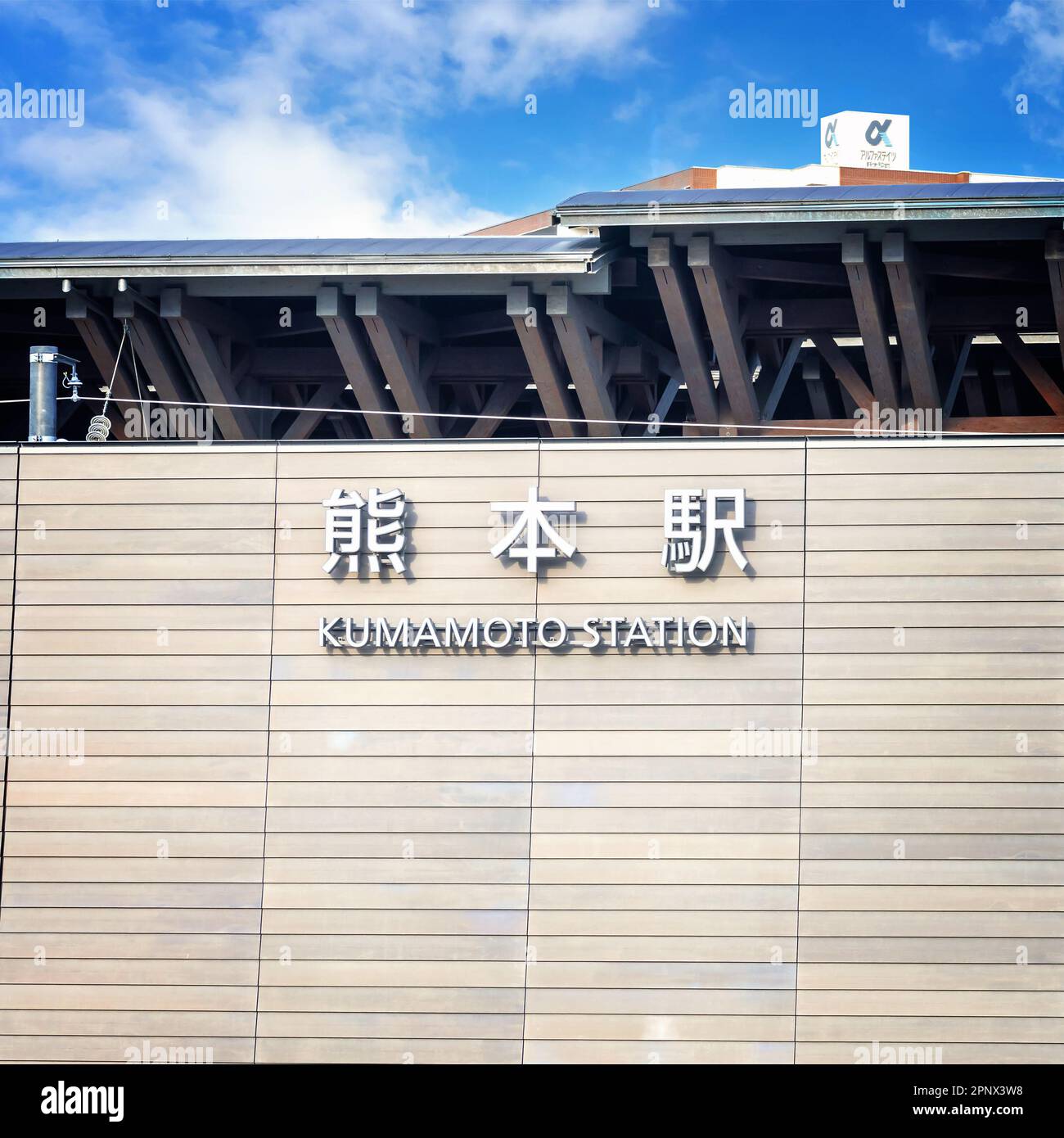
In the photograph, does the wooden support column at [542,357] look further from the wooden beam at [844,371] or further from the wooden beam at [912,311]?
the wooden beam at [912,311]

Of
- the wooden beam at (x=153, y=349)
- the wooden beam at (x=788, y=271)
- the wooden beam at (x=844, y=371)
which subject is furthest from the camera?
the wooden beam at (x=844, y=371)

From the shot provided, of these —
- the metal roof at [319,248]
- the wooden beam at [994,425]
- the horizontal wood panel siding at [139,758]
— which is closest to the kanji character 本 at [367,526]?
the horizontal wood panel siding at [139,758]

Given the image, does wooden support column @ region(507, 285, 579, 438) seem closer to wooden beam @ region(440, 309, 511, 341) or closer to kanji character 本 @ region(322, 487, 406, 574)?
wooden beam @ region(440, 309, 511, 341)

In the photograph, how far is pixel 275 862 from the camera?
810 cm

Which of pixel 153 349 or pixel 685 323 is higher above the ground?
pixel 685 323

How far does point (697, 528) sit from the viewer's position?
8039 mm

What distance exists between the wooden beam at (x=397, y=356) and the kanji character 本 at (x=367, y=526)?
2474mm

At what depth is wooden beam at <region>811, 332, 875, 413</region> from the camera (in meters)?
11.4

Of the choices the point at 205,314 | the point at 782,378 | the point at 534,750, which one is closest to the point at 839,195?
the point at 782,378

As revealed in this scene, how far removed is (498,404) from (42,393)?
183 inches

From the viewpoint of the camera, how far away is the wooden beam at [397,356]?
1052 centimetres

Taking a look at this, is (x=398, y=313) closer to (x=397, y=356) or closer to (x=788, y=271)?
(x=397, y=356)

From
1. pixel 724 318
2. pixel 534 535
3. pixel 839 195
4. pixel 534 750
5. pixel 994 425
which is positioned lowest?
pixel 534 750

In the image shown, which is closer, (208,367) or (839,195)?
(839,195)
